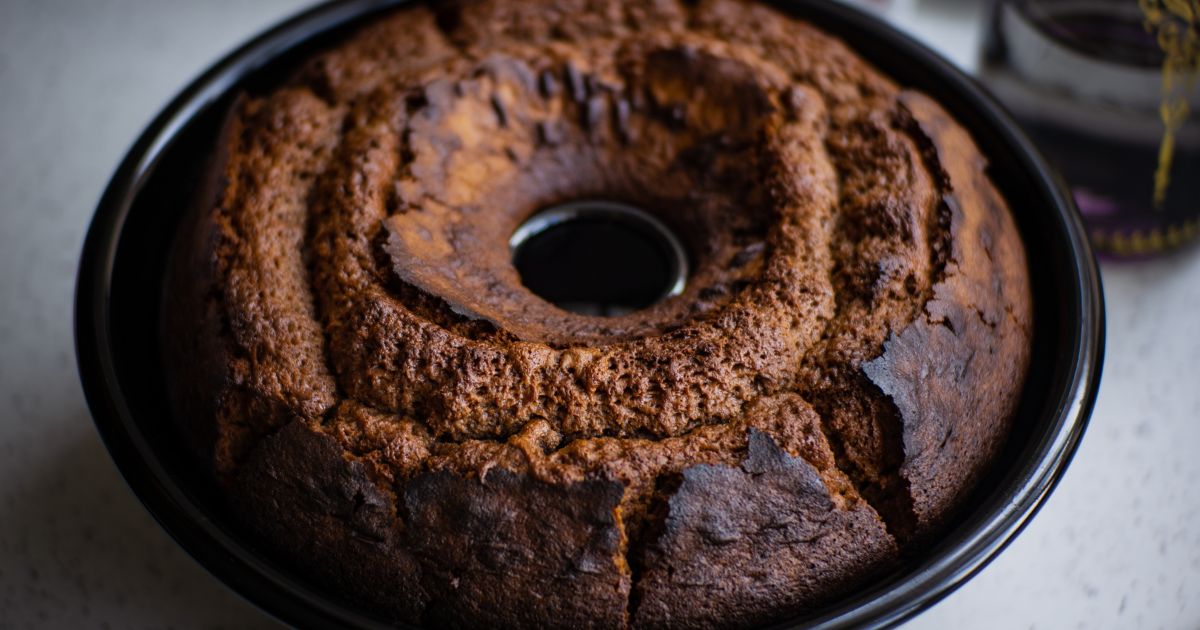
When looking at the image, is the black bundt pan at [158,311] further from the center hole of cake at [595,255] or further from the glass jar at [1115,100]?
the center hole of cake at [595,255]

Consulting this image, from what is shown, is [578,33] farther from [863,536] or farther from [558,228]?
[863,536]

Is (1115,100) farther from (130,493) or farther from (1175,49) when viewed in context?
(130,493)

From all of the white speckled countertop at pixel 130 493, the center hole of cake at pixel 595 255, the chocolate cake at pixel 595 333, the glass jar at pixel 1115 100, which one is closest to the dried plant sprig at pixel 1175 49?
the glass jar at pixel 1115 100

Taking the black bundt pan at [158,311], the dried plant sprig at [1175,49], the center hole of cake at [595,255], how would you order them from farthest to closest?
the dried plant sprig at [1175,49] → the center hole of cake at [595,255] → the black bundt pan at [158,311]

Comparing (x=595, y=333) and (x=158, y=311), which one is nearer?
(x=595, y=333)

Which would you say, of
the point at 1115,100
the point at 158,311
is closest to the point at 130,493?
the point at 158,311

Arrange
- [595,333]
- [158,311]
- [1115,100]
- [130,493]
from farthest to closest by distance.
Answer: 1. [1115,100]
2. [130,493]
3. [158,311]
4. [595,333]
